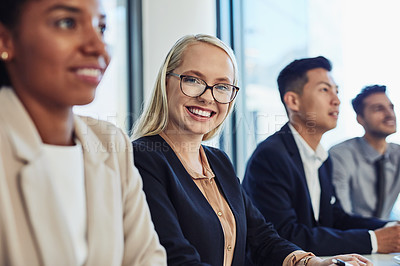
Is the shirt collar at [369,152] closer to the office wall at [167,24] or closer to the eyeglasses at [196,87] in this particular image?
the eyeglasses at [196,87]

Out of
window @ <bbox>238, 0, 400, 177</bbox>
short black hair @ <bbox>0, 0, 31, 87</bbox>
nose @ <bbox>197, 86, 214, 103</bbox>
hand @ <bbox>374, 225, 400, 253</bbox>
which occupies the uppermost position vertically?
window @ <bbox>238, 0, 400, 177</bbox>

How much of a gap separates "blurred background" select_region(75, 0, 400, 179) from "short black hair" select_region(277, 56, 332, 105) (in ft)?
0.37

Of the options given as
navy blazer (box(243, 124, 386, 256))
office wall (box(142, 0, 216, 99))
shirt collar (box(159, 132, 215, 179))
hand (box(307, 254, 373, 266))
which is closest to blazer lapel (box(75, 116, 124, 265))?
shirt collar (box(159, 132, 215, 179))

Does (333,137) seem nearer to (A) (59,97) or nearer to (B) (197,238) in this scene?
(B) (197,238)

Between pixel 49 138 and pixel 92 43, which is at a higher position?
pixel 92 43

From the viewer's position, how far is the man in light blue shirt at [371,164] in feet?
6.71

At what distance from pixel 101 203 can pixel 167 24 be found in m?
2.62

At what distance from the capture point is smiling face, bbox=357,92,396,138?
6.66 feet

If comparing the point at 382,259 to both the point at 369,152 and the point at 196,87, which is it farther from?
the point at 196,87

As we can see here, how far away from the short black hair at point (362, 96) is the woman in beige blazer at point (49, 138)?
5.37 ft

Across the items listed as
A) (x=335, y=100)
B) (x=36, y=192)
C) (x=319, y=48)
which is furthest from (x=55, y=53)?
(x=319, y=48)

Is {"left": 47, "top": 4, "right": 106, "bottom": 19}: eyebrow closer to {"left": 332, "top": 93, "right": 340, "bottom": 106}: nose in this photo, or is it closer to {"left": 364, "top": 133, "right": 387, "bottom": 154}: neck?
{"left": 332, "top": 93, "right": 340, "bottom": 106}: nose

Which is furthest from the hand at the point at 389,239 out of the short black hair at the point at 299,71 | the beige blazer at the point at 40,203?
the beige blazer at the point at 40,203

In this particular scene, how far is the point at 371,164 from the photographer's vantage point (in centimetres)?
208
